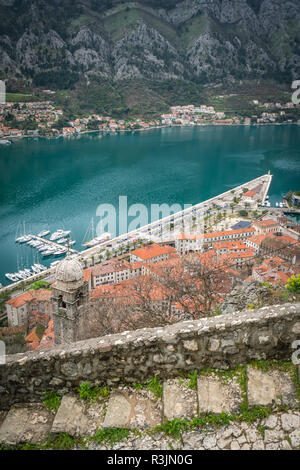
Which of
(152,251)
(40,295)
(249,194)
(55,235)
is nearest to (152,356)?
(40,295)

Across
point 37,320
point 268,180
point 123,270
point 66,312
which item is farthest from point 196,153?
point 66,312

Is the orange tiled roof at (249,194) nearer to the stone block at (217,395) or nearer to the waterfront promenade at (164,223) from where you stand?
the waterfront promenade at (164,223)

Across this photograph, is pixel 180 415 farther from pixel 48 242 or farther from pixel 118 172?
pixel 118 172

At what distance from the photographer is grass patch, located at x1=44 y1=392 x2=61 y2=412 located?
2.86m

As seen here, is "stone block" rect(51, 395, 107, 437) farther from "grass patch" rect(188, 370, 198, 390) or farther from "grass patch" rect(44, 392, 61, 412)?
"grass patch" rect(188, 370, 198, 390)

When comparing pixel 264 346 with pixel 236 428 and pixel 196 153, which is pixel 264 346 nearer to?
pixel 236 428

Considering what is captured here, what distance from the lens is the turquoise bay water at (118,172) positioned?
4103 centimetres

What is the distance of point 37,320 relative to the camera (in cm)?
2147

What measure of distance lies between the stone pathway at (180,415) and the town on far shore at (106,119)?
272 feet

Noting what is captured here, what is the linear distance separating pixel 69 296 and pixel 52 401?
7461mm

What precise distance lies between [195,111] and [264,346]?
119737mm

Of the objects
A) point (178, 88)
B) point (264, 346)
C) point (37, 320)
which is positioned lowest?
point (37, 320)

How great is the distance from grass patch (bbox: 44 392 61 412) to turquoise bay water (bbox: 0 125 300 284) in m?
27.7

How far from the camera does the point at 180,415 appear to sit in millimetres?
2594
